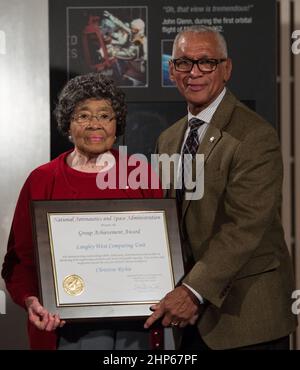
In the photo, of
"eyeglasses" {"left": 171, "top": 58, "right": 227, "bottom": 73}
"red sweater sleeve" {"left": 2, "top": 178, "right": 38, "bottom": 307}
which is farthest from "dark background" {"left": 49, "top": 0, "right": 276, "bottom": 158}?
"red sweater sleeve" {"left": 2, "top": 178, "right": 38, "bottom": 307}

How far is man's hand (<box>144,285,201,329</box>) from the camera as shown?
89.2 inches

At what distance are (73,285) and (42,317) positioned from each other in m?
0.15

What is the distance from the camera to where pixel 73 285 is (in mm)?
2295

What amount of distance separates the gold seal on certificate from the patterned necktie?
0.47 m

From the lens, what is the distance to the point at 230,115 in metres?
2.36

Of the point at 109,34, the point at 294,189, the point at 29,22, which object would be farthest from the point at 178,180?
the point at 29,22

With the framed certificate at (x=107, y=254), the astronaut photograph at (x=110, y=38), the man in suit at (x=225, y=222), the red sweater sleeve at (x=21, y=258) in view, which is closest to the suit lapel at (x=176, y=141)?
the man in suit at (x=225, y=222)

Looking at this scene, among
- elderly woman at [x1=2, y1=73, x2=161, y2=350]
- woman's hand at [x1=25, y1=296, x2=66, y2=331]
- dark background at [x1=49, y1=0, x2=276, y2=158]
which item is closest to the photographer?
woman's hand at [x1=25, y1=296, x2=66, y2=331]

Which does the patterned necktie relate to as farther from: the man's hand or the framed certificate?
the man's hand

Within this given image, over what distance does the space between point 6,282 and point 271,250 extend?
956 millimetres

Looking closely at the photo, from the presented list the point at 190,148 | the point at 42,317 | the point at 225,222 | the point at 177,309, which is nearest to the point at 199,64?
the point at 190,148

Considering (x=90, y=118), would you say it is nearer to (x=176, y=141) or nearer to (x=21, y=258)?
(x=176, y=141)

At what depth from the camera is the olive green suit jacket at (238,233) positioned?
2246 mm
